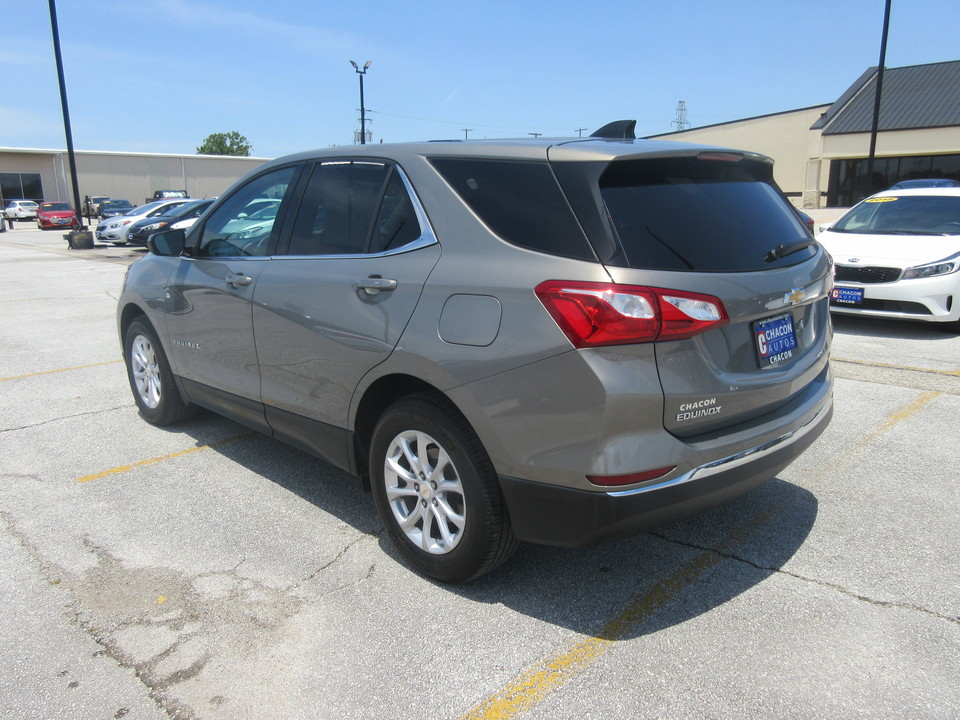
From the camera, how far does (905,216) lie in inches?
357

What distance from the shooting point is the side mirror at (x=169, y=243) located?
4727 mm

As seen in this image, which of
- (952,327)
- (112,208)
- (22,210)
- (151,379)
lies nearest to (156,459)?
(151,379)

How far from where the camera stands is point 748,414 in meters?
2.82

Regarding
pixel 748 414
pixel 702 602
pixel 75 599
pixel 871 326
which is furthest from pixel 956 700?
pixel 871 326

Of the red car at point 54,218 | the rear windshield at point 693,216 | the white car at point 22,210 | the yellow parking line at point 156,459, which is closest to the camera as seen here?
the rear windshield at point 693,216

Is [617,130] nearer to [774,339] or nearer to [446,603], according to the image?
[774,339]

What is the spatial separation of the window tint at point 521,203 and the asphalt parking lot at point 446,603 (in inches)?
57.2

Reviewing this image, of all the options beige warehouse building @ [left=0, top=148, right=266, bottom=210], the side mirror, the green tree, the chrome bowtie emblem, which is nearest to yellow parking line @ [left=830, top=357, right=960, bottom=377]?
the chrome bowtie emblem

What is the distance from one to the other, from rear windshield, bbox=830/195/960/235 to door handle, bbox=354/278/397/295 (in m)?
7.85

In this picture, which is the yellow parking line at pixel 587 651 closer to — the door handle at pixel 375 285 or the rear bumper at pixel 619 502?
the rear bumper at pixel 619 502

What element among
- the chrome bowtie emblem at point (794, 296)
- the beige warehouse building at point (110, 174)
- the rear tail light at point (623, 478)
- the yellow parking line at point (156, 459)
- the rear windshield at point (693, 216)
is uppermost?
the beige warehouse building at point (110, 174)

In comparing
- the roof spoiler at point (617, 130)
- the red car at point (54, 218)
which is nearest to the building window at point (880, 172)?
the roof spoiler at point (617, 130)

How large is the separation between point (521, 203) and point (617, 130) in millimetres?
800

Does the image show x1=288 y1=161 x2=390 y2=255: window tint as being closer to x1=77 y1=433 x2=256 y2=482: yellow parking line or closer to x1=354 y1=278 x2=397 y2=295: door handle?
x1=354 y1=278 x2=397 y2=295: door handle
